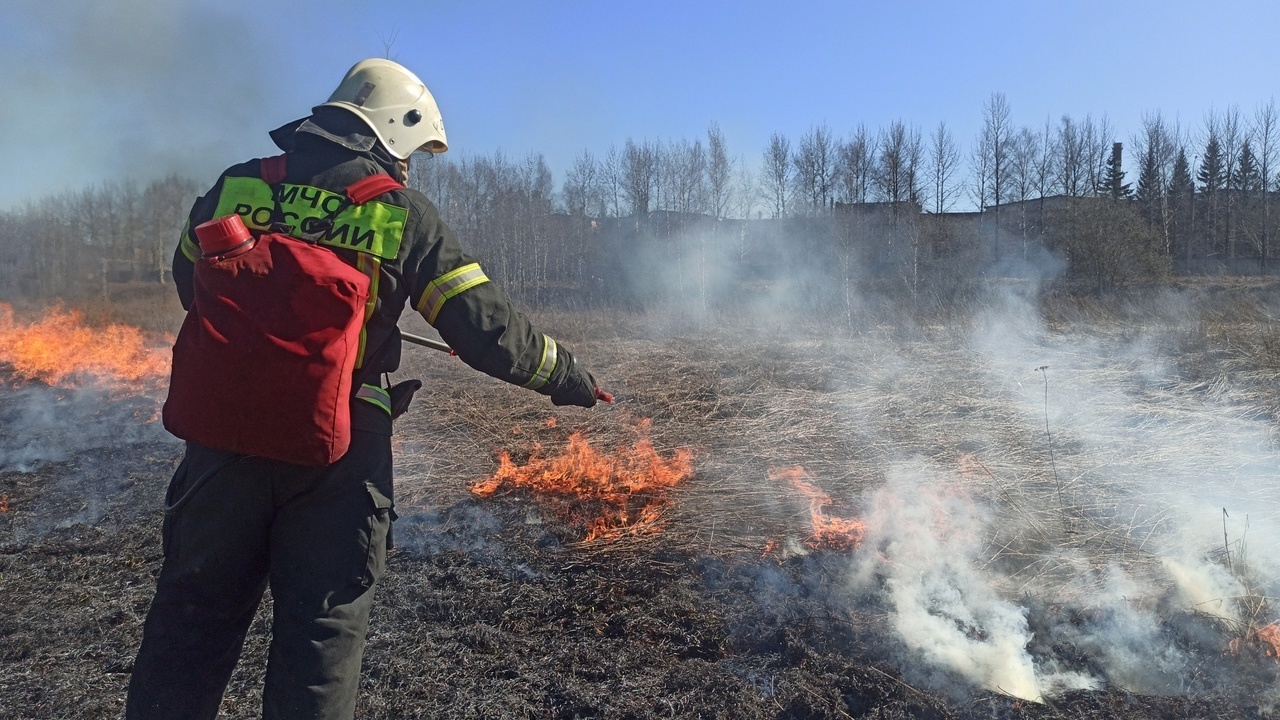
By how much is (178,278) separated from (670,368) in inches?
350

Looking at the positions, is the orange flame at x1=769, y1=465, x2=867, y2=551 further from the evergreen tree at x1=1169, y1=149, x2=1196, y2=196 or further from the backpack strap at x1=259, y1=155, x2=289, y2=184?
the evergreen tree at x1=1169, y1=149, x2=1196, y2=196

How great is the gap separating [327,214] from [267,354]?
1.34 feet

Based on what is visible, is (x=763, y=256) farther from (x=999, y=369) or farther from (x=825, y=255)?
(x=999, y=369)

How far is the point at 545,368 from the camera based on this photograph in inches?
82.3

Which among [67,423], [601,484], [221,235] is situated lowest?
[601,484]

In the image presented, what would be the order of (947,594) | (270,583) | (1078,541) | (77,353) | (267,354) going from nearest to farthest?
(267,354) → (270,583) → (947,594) → (1078,541) → (77,353)

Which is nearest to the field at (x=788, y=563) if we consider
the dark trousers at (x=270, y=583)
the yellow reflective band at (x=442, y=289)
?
the dark trousers at (x=270, y=583)

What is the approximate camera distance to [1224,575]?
3.12 metres

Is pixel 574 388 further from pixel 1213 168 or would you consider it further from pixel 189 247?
pixel 1213 168

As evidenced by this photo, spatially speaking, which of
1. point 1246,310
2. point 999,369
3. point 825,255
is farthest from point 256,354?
point 825,255

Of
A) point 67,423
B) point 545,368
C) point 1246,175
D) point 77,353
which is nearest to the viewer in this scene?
point 545,368

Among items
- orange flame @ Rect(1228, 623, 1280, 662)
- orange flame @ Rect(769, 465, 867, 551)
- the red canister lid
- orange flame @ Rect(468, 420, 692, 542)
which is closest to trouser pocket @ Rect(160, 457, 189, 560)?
the red canister lid

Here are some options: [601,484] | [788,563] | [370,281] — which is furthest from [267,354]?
[601,484]

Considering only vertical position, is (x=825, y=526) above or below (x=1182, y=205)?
below
